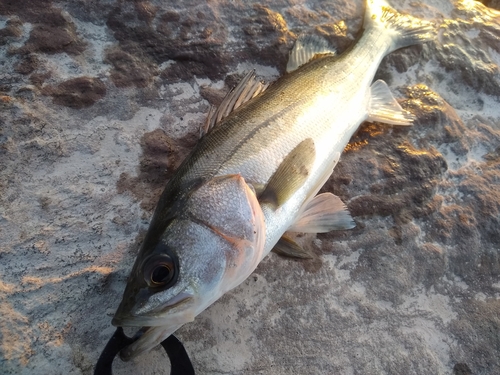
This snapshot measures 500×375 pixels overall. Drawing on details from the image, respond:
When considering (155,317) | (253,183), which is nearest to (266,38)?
(253,183)

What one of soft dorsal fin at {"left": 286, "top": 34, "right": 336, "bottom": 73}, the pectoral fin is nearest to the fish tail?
soft dorsal fin at {"left": 286, "top": 34, "right": 336, "bottom": 73}

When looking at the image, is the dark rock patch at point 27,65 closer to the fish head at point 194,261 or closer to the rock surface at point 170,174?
the rock surface at point 170,174

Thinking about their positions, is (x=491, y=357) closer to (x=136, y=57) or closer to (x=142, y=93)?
(x=142, y=93)

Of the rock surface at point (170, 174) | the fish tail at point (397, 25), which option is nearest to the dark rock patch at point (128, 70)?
the rock surface at point (170, 174)

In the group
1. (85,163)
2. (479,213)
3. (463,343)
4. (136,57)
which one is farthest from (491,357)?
(136,57)

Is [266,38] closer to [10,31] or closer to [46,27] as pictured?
[46,27]

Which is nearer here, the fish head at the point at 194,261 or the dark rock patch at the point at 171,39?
the fish head at the point at 194,261

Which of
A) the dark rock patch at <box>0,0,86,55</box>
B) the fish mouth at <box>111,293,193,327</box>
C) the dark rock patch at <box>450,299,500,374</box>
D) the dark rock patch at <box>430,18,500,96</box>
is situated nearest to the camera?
the fish mouth at <box>111,293,193,327</box>

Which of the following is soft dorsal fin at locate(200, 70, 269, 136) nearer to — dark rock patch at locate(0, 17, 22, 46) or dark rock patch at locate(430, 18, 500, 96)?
dark rock patch at locate(0, 17, 22, 46)
